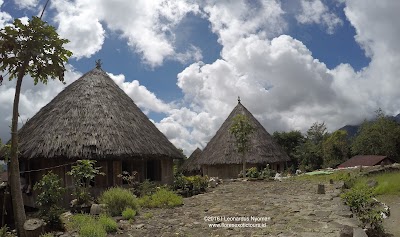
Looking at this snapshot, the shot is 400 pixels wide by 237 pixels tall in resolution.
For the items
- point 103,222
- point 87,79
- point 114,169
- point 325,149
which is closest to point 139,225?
point 103,222

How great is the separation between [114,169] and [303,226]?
905cm

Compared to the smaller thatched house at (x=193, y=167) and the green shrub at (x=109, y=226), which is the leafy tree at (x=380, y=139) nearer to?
the smaller thatched house at (x=193, y=167)

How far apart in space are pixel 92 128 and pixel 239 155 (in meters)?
13.2

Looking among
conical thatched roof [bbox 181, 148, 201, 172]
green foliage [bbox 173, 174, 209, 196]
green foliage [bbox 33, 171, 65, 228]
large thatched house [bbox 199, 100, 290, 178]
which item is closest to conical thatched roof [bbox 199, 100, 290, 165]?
large thatched house [bbox 199, 100, 290, 178]

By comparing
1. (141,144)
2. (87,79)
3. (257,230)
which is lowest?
(257,230)

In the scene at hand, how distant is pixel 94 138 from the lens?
13625mm

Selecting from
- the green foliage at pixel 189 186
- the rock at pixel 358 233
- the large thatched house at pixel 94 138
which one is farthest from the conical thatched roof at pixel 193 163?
the rock at pixel 358 233

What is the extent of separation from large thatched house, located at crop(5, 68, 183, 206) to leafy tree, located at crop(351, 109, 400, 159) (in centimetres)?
3080

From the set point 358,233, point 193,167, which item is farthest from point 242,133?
point 358,233

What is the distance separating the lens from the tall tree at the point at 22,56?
8000 mm

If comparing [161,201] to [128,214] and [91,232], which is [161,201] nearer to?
[128,214]

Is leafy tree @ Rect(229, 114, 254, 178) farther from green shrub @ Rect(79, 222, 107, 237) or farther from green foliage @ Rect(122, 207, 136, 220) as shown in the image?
green shrub @ Rect(79, 222, 107, 237)

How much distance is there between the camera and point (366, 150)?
41.0 m

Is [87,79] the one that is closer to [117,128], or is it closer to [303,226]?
[117,128]
